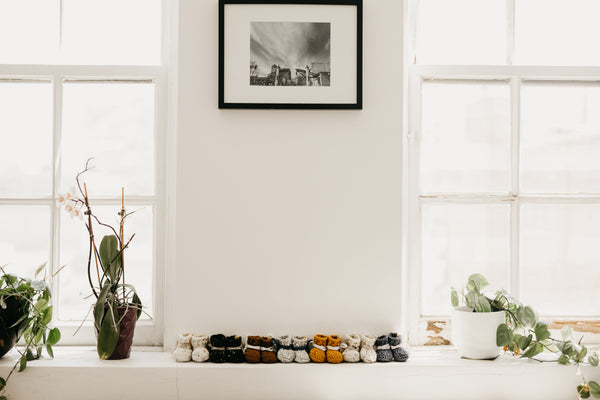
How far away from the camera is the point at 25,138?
5.83ft

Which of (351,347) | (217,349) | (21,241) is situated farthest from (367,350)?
(21,241)

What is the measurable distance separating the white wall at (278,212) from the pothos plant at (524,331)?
10.5 inches

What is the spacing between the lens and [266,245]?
1.65 meters

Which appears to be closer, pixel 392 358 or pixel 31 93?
pixel 392 358

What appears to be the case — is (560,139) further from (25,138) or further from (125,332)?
(25,138)

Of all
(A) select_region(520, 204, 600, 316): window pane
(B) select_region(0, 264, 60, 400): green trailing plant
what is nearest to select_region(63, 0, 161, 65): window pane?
(B) select_region(0, 264, 60, 400): green trailing plant

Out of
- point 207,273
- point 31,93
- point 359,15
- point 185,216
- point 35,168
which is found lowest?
point 207,273

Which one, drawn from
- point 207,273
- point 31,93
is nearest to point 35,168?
point 31,93

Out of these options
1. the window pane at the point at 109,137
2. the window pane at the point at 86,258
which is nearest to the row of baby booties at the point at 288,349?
the window pane at the point at 86,258

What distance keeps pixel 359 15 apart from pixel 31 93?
1.24m

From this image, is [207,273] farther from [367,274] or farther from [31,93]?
[31,93]

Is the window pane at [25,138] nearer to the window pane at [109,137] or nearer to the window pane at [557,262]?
the window pane at [109,137]

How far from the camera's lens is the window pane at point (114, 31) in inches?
70.6

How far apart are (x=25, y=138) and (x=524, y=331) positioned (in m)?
1.94
